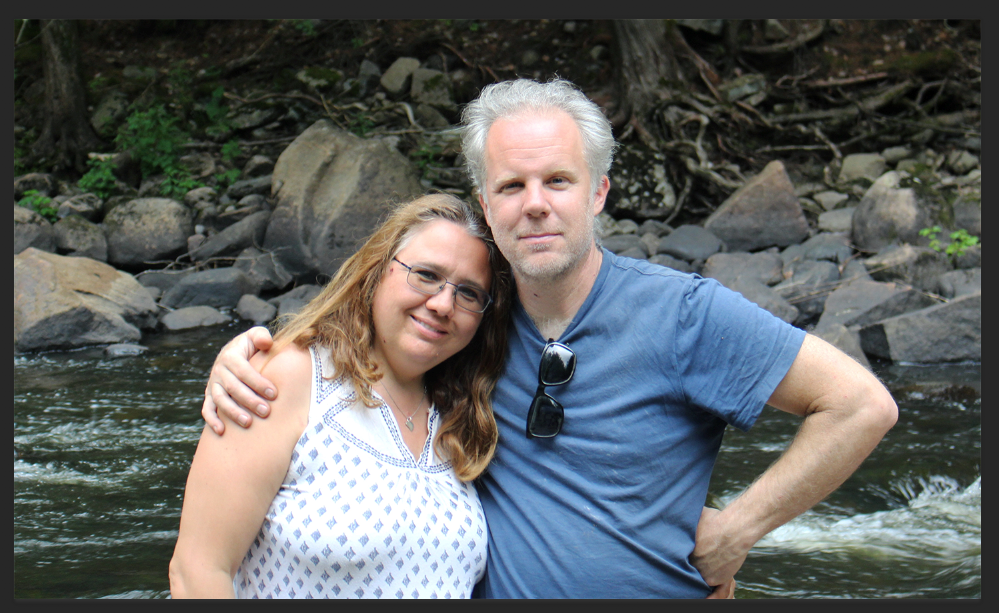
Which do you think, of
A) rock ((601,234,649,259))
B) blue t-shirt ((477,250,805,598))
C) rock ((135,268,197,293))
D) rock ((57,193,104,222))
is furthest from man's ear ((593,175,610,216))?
rock ((57,193,104,222))

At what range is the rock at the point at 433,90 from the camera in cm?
1270

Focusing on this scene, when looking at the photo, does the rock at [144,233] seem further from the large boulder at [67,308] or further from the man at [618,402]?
the man at [618,402]

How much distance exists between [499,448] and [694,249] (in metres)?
6.84

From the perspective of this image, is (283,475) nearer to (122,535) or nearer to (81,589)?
(81,589)

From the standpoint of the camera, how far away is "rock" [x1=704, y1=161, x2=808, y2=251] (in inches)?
360

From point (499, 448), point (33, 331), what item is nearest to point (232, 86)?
point (33, 331)

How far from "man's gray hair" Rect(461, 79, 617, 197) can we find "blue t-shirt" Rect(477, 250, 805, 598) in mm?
360

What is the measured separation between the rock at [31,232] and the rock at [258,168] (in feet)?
8.67

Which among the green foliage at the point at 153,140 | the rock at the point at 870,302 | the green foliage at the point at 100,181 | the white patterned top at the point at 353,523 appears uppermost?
the white patterned top at the point at 353,523

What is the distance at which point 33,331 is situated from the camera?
725cm

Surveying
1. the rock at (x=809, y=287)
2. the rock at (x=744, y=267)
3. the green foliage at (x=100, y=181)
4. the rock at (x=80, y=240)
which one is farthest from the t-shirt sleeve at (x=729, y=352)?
the green foliage at (x=100, y=181)

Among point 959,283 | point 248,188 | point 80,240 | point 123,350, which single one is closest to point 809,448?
point 959,283

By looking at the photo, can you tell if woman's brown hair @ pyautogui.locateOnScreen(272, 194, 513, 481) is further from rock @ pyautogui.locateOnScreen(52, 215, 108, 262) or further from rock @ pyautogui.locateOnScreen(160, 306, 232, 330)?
rock @ pyautogui.locateOnScreen(52, 215, 108, 262)

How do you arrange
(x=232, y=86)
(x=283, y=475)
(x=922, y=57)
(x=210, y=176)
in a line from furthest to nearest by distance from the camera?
(x=232, y=86) < (x=922, y=57) < (x=210, y=176) < (x=283, y=475)
